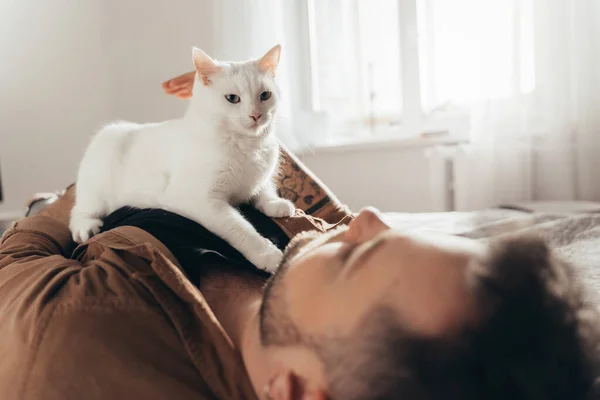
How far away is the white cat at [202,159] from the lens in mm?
1006

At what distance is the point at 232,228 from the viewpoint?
90 cm

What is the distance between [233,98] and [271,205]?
239 mm

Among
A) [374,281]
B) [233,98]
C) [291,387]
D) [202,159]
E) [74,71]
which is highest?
[74,71]

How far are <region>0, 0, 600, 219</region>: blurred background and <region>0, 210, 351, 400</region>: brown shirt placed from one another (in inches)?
60.6

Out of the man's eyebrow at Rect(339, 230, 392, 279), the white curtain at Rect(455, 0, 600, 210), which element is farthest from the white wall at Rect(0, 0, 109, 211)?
the man's eyebrow at Rect(339, 230, 392, 279)

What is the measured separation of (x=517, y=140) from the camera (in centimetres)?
189

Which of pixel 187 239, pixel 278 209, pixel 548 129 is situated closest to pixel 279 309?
pixel 187 239

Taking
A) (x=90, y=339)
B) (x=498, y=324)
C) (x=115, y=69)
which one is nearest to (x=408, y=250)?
(x=498, y=324)

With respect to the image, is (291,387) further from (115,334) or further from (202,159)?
(202,159)

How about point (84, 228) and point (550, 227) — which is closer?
point (84, 228)

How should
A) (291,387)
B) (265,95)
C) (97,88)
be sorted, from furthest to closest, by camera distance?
1. (97,88)
2. (265,95)
3. (291,387)

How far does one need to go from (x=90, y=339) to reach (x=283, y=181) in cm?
88

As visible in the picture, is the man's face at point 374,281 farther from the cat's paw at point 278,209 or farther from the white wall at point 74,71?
the white wall at point 74,71

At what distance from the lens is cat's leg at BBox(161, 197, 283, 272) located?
2.77 ft
